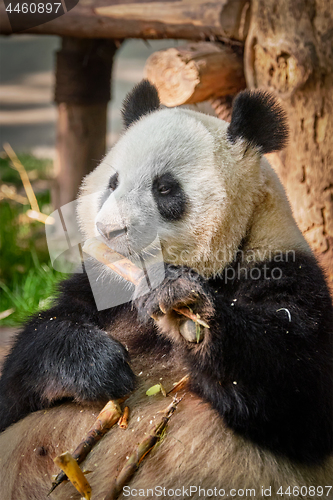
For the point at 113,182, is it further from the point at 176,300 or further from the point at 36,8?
the point at 36,8

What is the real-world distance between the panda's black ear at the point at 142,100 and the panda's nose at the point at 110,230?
28.4 inches

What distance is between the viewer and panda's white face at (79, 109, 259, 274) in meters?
1.89

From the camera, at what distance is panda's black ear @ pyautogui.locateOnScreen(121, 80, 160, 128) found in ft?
7.47

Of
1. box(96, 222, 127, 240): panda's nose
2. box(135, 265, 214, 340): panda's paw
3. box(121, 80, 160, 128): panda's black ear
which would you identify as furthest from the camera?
box(121, 80, 160, 128): panda's black ear

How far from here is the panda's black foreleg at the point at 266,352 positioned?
5.26 ft

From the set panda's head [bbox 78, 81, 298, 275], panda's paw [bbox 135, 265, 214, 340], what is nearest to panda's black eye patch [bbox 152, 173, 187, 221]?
panda's head [bbox 78, 81, 298, 275]

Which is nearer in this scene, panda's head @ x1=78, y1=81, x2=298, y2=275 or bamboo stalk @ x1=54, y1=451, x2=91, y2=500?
bamboo stalk @ x1=54, y1=451, x2=91, y2=500

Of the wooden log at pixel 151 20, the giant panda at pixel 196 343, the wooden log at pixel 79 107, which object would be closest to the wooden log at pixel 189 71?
the wooden log at pixel 151 20

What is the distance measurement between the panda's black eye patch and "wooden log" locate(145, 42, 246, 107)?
102 centimetres

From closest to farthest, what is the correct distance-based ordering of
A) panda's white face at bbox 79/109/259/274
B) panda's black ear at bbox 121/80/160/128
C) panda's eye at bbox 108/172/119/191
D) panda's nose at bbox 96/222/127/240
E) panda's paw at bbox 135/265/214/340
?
panda's paw at bbox 135/265/214/340 < panda's nose at bbox 96/222/127/240 < panda's white face at bbox 79/109/259/274 < panda's eye at bbox 108/172/119/191 < panda's black ear at bbox 121/80/160/128

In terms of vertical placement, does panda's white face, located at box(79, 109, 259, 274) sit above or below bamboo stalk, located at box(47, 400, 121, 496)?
above

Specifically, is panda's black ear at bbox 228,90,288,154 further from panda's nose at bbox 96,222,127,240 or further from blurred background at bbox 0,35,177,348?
blurred background at bbox 0,35,177,348

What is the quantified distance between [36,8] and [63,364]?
174cm

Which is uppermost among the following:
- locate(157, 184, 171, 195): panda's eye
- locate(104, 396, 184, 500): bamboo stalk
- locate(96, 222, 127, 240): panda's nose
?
locate(157, 184, 171, 195): panda's eye
